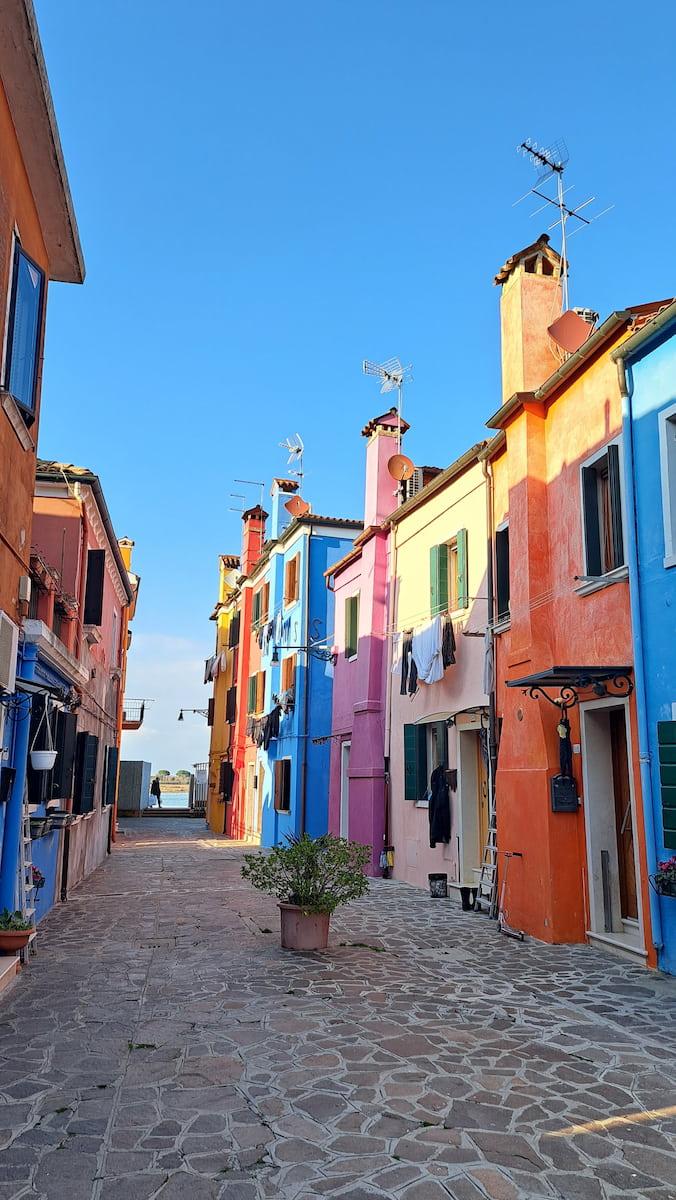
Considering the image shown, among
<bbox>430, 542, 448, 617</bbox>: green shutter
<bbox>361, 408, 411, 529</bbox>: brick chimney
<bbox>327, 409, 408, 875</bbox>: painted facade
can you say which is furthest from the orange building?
<bbox>361, 408, 411, 529</bbox>: brick chimney

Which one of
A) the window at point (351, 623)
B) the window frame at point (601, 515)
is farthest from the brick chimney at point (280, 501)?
the window frame at point (601, 515)

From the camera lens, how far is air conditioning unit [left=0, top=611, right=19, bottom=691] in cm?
706

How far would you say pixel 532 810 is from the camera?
32.6 feet

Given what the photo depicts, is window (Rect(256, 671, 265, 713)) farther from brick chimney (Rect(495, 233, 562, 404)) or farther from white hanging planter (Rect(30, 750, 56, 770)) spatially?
white hanging planter (Rect(30, 750, 56, 770))

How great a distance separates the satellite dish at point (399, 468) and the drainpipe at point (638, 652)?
9070 millimetres

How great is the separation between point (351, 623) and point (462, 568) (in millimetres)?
6084

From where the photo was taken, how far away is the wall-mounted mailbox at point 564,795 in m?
9.52

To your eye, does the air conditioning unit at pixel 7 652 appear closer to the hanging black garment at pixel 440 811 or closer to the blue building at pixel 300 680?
the hanging black garment at pixel 440 811

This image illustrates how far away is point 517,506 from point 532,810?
376cm

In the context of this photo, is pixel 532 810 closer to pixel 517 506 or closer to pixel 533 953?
pixel 533 953

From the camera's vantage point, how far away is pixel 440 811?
44.5ft

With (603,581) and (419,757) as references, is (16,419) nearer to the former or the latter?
(603,581)

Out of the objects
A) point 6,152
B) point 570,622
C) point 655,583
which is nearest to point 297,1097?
point 655,583

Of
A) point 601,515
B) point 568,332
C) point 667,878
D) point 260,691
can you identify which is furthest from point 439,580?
point 260,691
